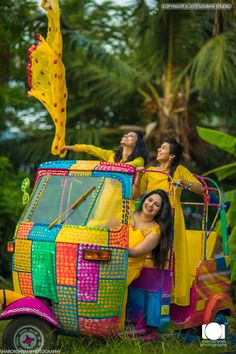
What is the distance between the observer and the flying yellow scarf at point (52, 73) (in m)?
6.47

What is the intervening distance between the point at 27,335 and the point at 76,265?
0.66 m

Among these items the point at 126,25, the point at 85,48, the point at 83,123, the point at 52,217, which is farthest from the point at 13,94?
the point at 52,217

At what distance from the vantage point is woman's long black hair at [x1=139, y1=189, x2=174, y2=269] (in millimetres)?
6164

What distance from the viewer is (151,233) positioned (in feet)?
20.1

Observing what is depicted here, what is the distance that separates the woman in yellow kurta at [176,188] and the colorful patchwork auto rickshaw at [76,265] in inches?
12.1

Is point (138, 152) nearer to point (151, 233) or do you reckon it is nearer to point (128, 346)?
point (151, 233)

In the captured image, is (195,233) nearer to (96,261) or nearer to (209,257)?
(209,257)

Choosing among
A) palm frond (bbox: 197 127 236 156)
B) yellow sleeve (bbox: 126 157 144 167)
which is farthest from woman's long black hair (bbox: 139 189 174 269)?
palm frond (bbox: 197 127 236 156)

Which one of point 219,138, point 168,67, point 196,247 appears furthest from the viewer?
point 168,67

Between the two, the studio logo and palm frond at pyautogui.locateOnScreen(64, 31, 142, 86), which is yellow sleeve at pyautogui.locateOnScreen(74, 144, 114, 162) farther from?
palm frond at pyautogui.locateOnScreen(64, 31, 142, 86)

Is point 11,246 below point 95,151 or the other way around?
below

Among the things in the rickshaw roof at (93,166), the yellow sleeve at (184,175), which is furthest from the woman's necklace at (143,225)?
the yellow sleeve at (184,175)

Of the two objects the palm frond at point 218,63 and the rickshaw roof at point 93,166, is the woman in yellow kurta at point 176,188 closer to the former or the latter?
the rickshaw roof at point 93,166

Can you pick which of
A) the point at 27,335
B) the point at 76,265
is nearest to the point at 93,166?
the point at 76,265
